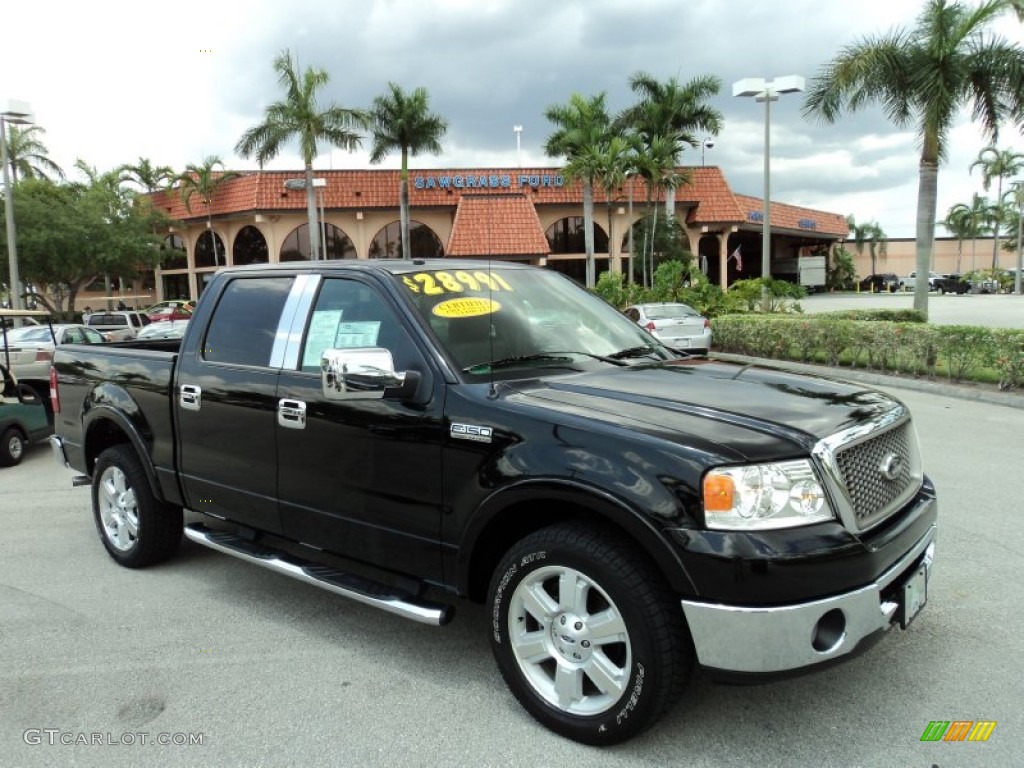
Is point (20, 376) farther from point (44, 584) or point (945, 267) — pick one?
point (945, 267)

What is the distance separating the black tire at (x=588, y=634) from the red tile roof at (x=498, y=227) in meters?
32.3

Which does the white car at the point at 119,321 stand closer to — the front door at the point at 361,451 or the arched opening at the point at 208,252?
the arched opening at the point at 208,252

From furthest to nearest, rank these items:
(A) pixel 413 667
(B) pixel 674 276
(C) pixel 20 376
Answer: (B) pixel 674 276, (C) pixel 20 376, (A) pixel 413 667

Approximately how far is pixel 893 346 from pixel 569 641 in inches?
460

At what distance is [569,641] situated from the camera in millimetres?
2920

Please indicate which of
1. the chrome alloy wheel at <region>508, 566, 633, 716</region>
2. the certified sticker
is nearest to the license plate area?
the chrome alloy wheel at <region>508, 566, 633, 716</region>

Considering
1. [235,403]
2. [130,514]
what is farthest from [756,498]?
[130,514]

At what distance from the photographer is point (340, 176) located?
38344 mm

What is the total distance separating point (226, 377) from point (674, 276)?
22912 mm

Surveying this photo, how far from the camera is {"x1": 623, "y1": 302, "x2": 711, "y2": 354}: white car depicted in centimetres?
1652

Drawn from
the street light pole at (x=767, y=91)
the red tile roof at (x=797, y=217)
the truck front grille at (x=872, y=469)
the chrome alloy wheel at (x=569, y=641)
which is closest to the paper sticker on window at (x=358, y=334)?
the chrome alloy wheel at (x=569, y=641)

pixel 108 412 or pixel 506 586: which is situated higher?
pixel 108 412

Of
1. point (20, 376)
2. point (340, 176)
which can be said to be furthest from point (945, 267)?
point (20, 376)

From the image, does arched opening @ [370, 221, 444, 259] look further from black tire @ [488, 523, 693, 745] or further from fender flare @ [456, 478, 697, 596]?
black tire @ [488, 523, 693, 745]
